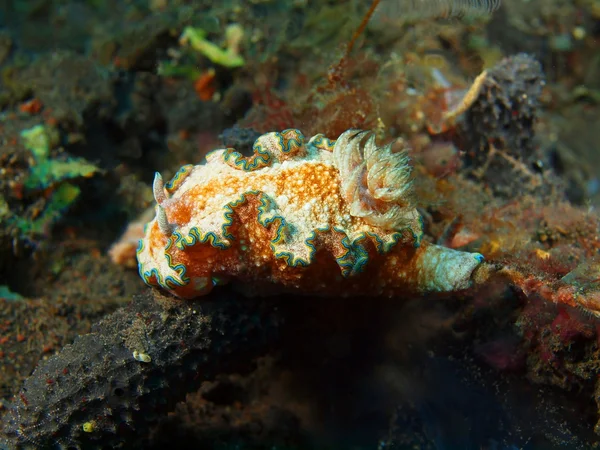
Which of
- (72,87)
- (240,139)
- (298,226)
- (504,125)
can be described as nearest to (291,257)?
(298,226)

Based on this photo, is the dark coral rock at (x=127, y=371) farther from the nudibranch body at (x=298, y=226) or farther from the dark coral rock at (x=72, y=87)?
the dark coral rock at (x=72, y=87)

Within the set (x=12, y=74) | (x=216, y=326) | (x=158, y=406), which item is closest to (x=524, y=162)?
(x=216, y=326)

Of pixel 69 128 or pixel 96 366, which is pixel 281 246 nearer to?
pixel 96 366

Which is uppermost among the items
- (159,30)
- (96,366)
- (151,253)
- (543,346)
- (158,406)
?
(159,30)

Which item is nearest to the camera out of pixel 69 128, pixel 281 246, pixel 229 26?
pixel 281 246

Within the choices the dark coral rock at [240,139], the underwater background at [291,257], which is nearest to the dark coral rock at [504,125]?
the underwater background at [291,257]

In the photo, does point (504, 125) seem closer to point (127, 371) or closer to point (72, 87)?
point (127, 371)
